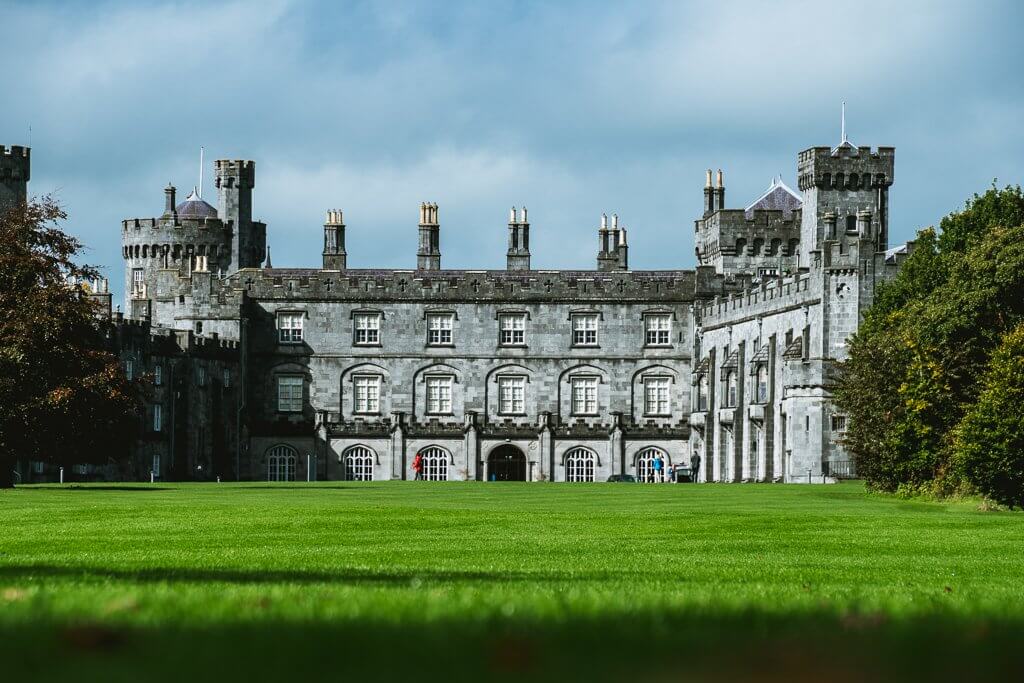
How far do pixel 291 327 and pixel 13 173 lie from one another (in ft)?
53.0

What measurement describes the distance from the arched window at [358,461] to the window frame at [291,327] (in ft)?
20.1

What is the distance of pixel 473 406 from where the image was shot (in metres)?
90.9

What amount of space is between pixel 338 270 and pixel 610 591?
80279mm

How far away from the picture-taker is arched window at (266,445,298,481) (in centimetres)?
8800

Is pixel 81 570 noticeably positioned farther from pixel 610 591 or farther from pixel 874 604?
pixel 874 604

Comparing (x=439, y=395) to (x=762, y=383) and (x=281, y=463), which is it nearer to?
(x=281, y=463)

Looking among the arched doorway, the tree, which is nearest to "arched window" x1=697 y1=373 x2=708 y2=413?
the arched doorway

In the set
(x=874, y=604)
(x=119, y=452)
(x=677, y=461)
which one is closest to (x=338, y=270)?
(x=677, y=461)

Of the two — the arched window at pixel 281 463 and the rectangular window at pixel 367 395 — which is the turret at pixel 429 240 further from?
the arched window at pixel 281 463

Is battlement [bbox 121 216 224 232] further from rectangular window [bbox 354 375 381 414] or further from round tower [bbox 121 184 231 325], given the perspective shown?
rectangular window [bbox 354 375 381 414]

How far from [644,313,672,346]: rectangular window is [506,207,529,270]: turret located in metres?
11.0

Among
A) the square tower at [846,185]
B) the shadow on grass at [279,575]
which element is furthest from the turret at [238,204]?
the shadow on grass at [279,575]

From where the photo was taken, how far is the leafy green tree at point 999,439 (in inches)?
1587

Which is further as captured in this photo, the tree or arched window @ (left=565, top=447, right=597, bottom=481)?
arched window @ (left=565, top=447, right=597, bottom=481)
